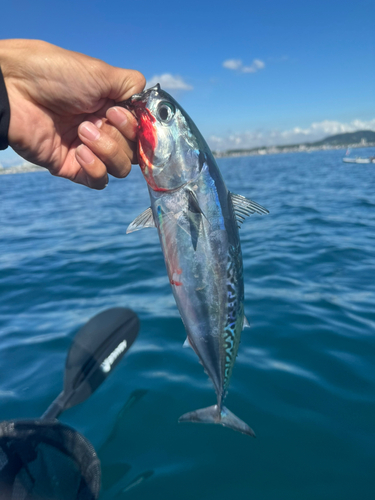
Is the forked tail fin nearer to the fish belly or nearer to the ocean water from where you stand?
the ocean water

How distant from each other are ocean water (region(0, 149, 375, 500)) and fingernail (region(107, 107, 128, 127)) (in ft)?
10.2

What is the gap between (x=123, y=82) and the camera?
8.64 feet

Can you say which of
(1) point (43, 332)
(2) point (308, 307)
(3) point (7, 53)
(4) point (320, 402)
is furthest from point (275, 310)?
(3) point (7, 53)

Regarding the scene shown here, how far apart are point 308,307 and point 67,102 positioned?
16.3 feet

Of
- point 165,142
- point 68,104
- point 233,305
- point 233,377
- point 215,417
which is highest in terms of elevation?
point 68,104

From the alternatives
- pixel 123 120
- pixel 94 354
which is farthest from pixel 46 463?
pixel 123 120

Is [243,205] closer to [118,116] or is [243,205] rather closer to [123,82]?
[118,116]

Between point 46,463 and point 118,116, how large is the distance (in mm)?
2967

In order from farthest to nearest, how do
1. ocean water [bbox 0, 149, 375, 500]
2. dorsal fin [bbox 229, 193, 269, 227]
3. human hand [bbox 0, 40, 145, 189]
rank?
ocean water [bbox 0, 149, 375, 500], human hand [bbox 0, 40, 145, 189], dorsal fin [bbox 229, 193, 269, 227]

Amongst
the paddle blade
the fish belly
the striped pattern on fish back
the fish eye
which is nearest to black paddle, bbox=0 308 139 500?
the paddle blade

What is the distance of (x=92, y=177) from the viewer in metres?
2.84

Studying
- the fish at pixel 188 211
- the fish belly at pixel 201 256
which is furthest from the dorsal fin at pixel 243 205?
the fish belly at pixel 201 256

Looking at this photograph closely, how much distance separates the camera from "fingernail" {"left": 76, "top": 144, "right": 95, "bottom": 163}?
2.72 metres

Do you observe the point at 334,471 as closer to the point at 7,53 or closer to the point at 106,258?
the point at 7,53
